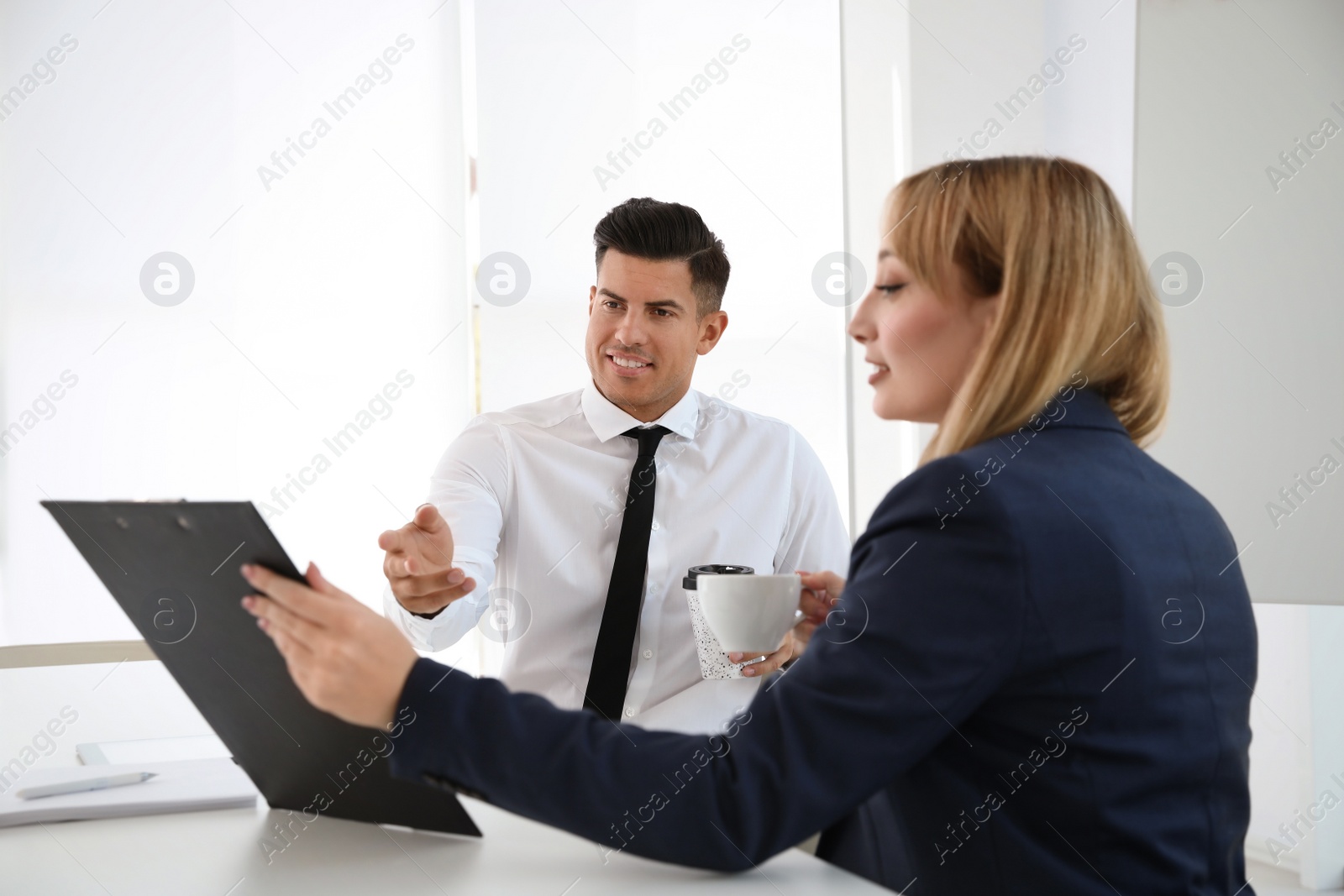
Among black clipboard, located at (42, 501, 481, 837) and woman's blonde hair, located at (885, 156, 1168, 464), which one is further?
woman's blonde hair, located at (885, 156, 1168, 464)

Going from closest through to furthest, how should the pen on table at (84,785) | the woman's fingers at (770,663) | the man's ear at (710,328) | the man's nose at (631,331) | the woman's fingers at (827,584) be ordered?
the pen on table at (84,785), the woman's fingers at (827,584), the woman's fingers at (770,663), the man's nose at (631,331), the man's ear at (710,328)

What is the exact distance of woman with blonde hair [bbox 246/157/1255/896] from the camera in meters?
0.83

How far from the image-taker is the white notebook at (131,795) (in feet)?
3.46

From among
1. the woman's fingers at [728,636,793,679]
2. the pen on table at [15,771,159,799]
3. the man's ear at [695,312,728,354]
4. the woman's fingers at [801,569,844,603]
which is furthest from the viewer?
the man's ear at [695,312,728,354]

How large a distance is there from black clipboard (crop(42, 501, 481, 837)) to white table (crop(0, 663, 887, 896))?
0.11 feet

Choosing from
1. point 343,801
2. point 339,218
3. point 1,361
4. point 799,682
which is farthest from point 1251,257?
point 1,361

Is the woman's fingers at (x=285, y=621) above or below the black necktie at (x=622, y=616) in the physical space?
above

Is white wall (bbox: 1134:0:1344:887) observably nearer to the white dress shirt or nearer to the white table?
the white dress shirt

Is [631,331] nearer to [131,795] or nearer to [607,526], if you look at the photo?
[607,526]

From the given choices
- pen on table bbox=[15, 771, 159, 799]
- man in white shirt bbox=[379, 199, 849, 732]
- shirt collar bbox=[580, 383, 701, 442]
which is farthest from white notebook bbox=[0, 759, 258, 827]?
shirt collar bbox=[580, 383, 701, 442]

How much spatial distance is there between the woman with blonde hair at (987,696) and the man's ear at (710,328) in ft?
4.52

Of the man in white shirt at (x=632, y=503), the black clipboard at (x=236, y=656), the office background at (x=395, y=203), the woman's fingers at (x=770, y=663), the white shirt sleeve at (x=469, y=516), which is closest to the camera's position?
the black clipboard at (x=236, y=656)

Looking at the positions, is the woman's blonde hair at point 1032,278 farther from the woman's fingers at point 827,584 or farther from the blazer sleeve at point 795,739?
the woman's fingers at point 827,584

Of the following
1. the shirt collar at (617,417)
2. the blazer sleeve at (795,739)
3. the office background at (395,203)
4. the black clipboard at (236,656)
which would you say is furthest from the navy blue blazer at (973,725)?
the office background at (395,203)
